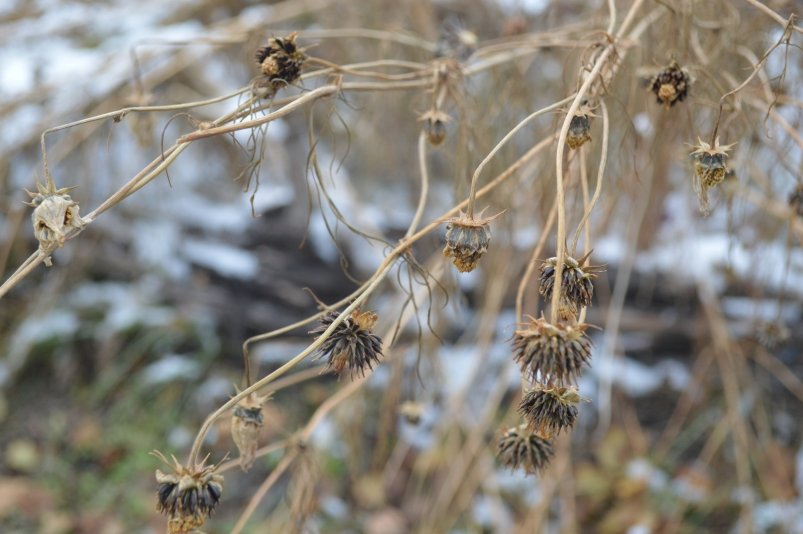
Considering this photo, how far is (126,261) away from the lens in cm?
278

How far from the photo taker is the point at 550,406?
753 millimetres

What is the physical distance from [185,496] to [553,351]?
1.44ft

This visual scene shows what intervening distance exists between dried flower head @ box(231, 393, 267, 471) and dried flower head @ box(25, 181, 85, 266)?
0.99 feet

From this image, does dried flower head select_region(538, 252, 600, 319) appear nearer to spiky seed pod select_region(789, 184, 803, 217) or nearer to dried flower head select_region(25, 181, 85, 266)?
dried flower head select_region(25, 181, 85, 266)

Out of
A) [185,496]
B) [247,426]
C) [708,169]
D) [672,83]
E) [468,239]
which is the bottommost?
[185,496]

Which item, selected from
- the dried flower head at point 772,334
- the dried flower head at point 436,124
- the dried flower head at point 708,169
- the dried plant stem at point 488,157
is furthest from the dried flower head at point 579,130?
the dried flower head at point 772,334

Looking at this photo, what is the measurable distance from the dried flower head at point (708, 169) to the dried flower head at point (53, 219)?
680 mm

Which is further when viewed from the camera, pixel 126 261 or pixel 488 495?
pixel 126 261

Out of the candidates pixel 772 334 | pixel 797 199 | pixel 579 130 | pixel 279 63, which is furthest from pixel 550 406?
pixel 772 334

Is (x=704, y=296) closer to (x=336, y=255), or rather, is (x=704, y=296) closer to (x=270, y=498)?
(x=336, y=255)

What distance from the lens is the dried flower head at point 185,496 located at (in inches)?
32.7

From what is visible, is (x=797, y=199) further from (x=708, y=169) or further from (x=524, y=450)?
(x=524, y=450)

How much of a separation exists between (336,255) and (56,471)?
1.10 metres

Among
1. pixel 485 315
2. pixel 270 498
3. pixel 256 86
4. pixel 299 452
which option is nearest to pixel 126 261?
pixel 270 498
